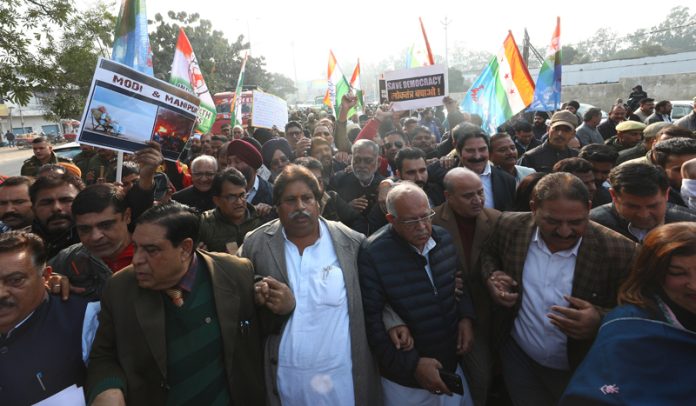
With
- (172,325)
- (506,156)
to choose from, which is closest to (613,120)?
(506,156)

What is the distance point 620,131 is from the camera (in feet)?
19.4

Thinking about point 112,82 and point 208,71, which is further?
point 208,71

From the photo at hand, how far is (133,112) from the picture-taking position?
348cm

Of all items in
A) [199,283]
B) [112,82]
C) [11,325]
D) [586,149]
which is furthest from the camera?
[586,149]

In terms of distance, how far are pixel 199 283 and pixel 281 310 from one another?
0.46 meters

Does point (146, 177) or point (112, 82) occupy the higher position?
point (112, 82)

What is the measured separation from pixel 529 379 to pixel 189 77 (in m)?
6.40

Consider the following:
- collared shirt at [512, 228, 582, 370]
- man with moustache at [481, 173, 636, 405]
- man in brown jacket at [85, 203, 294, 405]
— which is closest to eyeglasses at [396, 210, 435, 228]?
man with moustache at [481, 173, 636, 405]

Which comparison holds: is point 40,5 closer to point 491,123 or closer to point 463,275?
point 463,275

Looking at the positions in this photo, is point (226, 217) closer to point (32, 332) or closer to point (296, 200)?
point (296, 200)

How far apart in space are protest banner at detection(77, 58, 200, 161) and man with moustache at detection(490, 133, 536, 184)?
3061mm

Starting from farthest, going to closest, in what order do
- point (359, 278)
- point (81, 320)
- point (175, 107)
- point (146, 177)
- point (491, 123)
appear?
point (491, 123) → point (175, 107) → point (146, 177) → point (359, 278) → point (81, 320)

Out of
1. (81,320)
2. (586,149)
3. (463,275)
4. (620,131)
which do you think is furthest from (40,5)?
(620,131)

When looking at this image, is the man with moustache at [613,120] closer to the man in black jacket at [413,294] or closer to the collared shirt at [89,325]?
the man in black jacket at [413,294]
